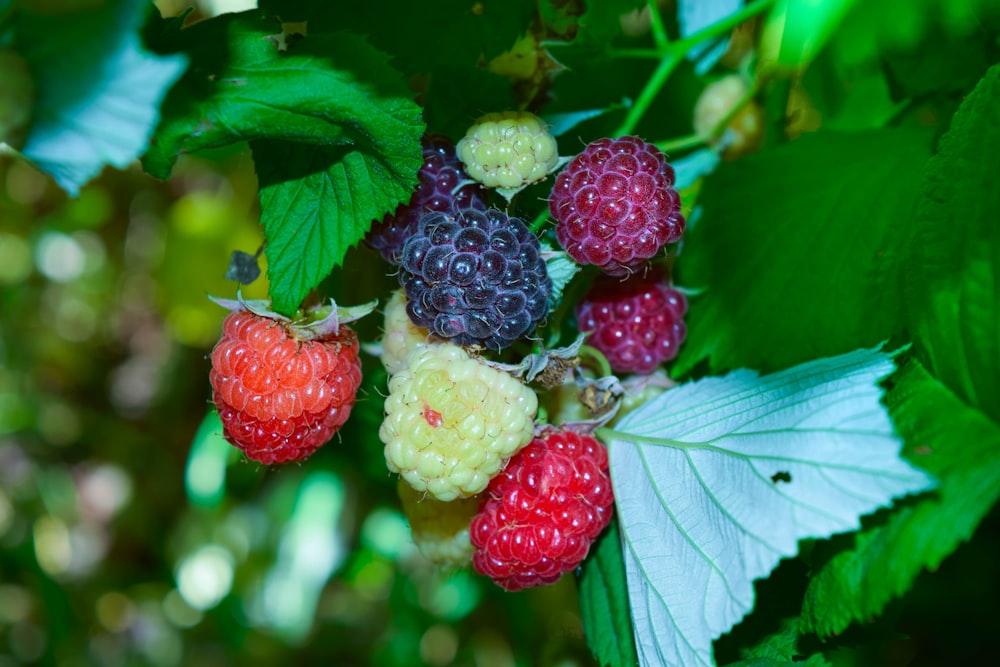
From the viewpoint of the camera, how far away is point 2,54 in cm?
55

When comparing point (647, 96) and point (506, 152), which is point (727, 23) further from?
point (506, 152)

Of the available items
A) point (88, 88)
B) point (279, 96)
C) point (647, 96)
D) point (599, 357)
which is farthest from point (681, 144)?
point (88, 88)

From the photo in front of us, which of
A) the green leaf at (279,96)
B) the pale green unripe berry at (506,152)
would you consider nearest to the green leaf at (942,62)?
the pale green unripe berry at (506,152)

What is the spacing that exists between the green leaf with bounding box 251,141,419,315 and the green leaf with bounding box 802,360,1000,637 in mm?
499

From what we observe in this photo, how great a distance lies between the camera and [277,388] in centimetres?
78

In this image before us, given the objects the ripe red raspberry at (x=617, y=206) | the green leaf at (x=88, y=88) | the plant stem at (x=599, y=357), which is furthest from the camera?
the plant stem at (x=599, y=357)

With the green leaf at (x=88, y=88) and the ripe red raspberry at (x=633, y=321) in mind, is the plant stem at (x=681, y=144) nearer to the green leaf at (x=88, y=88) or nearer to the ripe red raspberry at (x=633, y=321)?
the ripe red raspberry at (x=633, y=321)

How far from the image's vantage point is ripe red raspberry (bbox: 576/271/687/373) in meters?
0.90

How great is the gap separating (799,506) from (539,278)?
30 cm

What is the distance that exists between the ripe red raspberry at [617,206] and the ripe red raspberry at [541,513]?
0.65ft

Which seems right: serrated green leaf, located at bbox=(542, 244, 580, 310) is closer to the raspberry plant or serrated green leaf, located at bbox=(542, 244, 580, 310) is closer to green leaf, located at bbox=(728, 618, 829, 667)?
the raspberry plant

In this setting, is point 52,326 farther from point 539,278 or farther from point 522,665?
point 539,278

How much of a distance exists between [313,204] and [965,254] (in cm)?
60

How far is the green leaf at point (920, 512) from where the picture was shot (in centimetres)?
60
